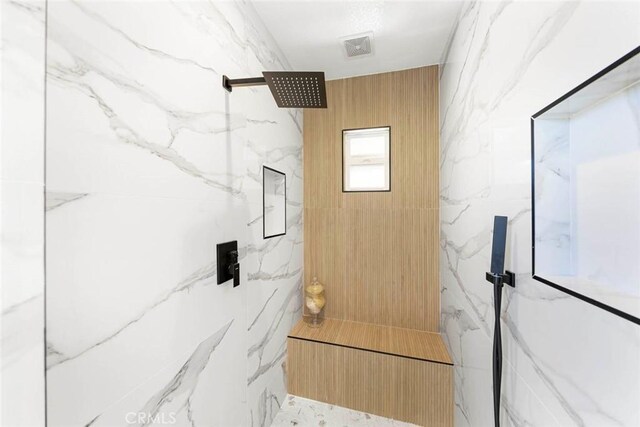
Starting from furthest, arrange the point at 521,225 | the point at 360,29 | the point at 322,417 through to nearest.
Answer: the point at 322,417, the point at 360,29, the point at 521,225

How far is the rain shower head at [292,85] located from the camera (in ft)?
2.90

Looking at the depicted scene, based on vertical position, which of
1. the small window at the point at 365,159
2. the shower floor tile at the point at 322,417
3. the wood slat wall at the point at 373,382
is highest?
the small window at the point at 365,159

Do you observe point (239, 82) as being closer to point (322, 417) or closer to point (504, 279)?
point (504, 279)

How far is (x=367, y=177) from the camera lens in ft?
6.06

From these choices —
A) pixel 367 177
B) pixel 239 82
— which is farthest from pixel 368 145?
pixel 239 82

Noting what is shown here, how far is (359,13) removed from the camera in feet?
3.97

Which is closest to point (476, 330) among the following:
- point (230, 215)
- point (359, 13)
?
point (230, 215)

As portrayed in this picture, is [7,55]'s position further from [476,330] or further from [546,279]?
[476,330]

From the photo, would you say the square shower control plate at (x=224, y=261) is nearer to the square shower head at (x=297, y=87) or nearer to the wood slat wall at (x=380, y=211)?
the square shower head at (x=297, y=87)

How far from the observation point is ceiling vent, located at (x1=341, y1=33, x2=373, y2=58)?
4.53ft

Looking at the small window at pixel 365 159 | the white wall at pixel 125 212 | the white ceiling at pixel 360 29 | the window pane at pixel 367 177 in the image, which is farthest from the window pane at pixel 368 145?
the white wall at pixel 125 212
